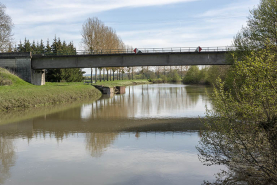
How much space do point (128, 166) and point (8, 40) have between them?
51.1 m

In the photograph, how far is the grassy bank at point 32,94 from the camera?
29.1 meters

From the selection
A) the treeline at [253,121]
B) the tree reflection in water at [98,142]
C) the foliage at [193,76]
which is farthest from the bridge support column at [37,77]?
the foliage at [193,76]

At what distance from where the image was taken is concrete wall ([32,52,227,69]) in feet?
138

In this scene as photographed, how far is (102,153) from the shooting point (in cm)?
1348

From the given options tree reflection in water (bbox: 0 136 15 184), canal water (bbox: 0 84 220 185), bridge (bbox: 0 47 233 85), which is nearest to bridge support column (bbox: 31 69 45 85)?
bridge (bbox: 0 47 233 85)

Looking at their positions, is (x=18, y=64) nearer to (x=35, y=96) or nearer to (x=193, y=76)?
(x=35, y=96)

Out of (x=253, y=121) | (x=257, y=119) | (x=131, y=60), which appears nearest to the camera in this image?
(x=257, y=119)

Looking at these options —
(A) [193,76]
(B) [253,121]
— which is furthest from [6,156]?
(A) [193,76]

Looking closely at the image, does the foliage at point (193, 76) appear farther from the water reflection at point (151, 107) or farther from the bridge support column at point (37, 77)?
the bridge support column at point (37, 77)

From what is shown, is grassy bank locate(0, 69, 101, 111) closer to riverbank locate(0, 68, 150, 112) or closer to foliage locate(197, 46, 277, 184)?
riverbank locate(0, 68, 150, 112)

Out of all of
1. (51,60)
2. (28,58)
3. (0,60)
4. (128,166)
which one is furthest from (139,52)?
(128,166)

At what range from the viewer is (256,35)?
2530 centimetres

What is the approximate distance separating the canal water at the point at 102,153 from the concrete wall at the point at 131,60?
2194 centimetres

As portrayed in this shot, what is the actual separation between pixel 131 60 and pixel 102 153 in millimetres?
32192
